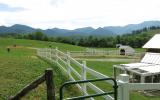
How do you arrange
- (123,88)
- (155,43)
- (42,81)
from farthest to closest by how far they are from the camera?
(155,43)
(42,81)
(123,88)

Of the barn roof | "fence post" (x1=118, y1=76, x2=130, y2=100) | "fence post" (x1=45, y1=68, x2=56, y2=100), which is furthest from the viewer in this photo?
the barn roof

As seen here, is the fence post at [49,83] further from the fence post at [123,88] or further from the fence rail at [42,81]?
the fence post at [123,88]

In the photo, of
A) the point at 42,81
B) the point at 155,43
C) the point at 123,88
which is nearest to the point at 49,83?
the point at 42,81

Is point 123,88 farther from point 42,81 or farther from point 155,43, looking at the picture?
point 155,43

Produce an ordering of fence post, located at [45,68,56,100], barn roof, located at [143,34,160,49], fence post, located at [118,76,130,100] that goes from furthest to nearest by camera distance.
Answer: barn roof, located at [143,34,160,49]
fence post, located at [45,68,56,100]
fence post, located at [118,76,130,100]

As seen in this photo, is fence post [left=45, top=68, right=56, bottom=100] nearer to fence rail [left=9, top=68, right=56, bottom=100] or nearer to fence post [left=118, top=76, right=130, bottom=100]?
fence rail [left=9, top=68, right=56, bottom=100]

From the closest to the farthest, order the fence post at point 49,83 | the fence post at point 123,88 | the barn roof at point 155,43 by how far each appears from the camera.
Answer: the fence post at point 123,88 < the fence post at point 49,83 < the barn roof at point 155,43

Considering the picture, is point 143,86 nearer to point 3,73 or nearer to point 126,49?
point 3,73

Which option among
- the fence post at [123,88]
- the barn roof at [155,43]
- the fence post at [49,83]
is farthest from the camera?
the barn roof at [155,43]

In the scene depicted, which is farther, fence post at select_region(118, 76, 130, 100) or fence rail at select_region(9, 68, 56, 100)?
fence rail at select_region(9, 68, 56, 100)

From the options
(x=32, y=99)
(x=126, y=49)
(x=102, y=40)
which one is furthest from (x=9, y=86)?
(x=102, y=40)

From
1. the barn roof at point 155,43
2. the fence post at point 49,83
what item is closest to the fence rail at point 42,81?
the fence post at point 49,83

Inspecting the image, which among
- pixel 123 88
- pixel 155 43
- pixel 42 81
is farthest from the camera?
pixel 155 43

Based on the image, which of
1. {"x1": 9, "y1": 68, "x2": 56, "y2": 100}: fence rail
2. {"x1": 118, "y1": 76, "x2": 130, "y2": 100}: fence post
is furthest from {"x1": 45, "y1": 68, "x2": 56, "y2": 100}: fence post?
{"x1": 118, "y1": 76, "x2": 130, "y2": 100}: fence post
